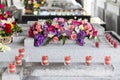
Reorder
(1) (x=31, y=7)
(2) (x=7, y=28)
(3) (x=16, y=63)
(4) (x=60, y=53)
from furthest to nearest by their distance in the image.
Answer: (1) (x=31, y=7) → (2) (x=7, y=28) → (4) (x=60, y=53) → (3) (x=16, y=63)

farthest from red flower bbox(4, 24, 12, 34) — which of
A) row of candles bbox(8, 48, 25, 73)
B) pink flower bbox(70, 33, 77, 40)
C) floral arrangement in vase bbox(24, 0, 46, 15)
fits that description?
floral arrangement in vase bbox(24, 0, 46, 15)

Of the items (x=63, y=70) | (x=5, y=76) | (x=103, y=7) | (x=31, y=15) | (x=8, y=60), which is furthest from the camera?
(x=103, y=7)

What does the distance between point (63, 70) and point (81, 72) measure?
23cm

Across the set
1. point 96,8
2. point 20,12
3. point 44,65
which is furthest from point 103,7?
point 44,65

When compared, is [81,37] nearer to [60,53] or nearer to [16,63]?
[60,53]

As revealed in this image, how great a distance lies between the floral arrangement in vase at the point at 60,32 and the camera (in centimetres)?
565

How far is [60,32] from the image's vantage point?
5.64m

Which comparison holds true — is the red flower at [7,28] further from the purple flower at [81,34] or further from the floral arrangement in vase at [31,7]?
the floral arrangement in vase at [31,7]

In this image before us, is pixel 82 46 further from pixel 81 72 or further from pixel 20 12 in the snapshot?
pixel 20 12

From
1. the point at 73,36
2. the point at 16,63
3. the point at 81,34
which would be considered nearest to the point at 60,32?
the point at 73,36

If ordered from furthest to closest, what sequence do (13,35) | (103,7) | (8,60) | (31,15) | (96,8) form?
(96,8) < (103,7) < (31,15) < (13,35) < (8,60)

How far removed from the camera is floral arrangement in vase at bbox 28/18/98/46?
18.5 feet

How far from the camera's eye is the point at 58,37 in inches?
224

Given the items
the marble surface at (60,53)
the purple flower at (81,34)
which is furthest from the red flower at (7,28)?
the purple flower at (81,34)
